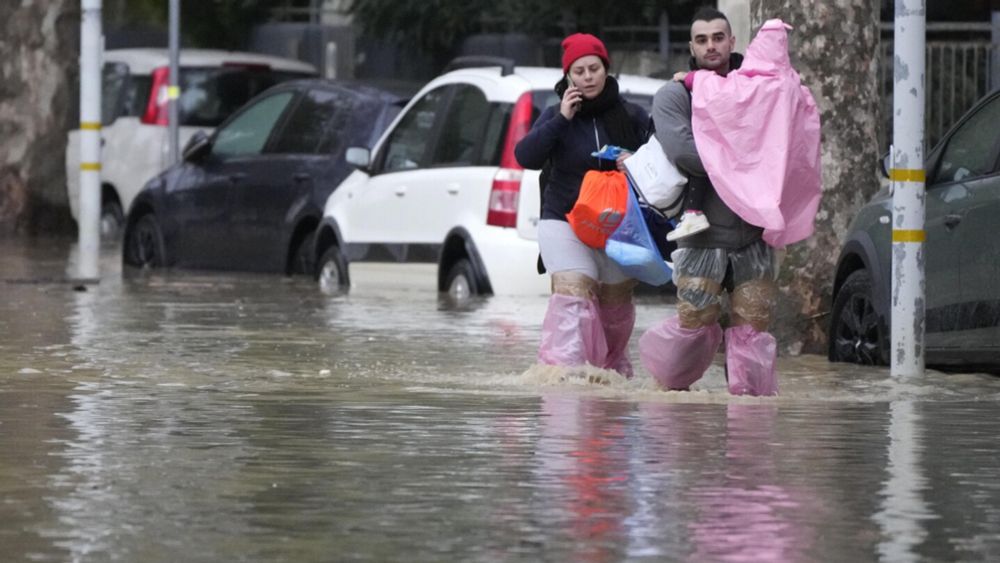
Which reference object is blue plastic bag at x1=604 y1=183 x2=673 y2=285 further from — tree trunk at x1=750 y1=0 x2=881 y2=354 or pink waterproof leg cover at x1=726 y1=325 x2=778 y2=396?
tree trunk at x1=750 y1=0 x2=881 y2=354

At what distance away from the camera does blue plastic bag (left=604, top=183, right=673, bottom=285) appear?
11.6m

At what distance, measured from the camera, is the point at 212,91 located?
26734 millimetres

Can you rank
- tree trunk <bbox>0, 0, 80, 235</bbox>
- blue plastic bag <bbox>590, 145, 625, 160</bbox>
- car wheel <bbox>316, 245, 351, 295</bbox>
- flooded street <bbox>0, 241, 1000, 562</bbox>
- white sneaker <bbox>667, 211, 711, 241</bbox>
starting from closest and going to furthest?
1. flooded street <bbox>0, 241, 1000, 562</bbox>
2. white sneaker <bbox>667, 211, 711, 241</bbox>
3. blue plastic bag <bbox>590, 145, 625, 160</bbox>
4. car wheel <bbox>316, 245, 351, 295</bbox>
5. tree trunk <bbox>0, 0, 80, 235</bbox>

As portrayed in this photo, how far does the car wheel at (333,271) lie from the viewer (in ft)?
63.0

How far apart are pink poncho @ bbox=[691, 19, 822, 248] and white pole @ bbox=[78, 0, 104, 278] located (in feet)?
30.1

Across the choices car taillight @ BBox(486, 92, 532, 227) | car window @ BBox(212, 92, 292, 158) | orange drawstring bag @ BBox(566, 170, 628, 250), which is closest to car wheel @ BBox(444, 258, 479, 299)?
car taillight @ BBox(486, 92, 532, 227)

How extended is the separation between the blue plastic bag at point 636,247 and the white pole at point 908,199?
53.8 inches

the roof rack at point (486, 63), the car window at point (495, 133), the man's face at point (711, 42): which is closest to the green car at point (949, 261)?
the man's face at point (711, 42)

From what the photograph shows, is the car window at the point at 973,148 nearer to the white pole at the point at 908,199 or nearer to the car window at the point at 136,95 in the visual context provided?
the white pole at the point at 908,199

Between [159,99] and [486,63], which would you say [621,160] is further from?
[159,99]

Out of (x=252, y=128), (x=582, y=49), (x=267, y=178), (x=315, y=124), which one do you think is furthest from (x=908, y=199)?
(x=252, y=128)

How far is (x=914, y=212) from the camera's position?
12.5m

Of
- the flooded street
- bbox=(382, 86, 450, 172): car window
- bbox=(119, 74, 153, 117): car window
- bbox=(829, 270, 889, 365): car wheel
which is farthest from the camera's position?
bbox=(119, 74, 153, 117): car window

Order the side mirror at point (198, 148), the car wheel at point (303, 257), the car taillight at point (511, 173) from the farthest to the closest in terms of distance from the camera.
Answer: the side mirror at point (198, 148) → the car wheel at point (303, 257) → the car taillight at point (511, 173)
